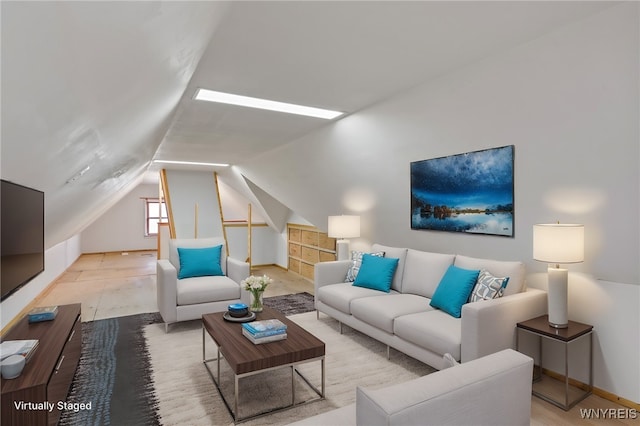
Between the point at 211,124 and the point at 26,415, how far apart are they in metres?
3.53

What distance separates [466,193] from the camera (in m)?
3.32

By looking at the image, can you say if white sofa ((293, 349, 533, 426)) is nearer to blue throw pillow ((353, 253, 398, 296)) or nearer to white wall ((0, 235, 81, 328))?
blue throw pillow ((353, 253, 398, 296))

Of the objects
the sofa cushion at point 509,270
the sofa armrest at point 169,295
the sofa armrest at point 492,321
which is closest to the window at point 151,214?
the sofa armrest at point 169,295

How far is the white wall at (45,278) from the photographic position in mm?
3943

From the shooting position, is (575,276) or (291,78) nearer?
(575,276)

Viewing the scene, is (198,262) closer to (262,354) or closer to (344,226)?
(344,226)

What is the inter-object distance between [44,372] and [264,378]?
146 centimetres

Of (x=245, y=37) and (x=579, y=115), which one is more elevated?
(x=245, y=37)

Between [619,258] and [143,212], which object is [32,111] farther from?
[143,212]

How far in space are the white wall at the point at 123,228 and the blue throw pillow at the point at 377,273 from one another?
957cm

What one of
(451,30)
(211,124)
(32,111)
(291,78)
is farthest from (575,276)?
(211,124)

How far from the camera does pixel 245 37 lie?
248 cm

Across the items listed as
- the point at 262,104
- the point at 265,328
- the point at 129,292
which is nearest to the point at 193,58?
the point at 262,104

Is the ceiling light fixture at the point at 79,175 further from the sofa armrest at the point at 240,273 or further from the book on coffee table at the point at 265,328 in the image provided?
the sofa armrest at the point at 240,273
